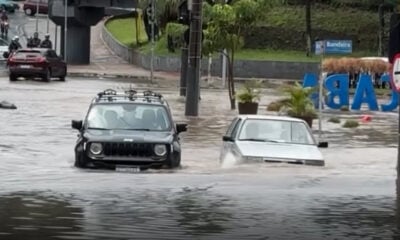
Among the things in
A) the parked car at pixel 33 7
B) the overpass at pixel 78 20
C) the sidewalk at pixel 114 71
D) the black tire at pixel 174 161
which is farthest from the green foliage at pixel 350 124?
the parked car at pixel 33 7

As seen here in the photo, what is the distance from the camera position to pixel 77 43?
2667 inches

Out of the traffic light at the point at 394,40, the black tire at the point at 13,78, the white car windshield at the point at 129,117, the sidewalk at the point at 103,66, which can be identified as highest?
the traffic light at the point at 394,40

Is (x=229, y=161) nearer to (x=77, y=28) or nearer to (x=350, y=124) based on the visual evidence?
(x=350, y=124)

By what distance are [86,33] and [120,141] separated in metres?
50.7

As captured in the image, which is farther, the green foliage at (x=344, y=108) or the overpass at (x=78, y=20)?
the overpass at (x=78, y=20)

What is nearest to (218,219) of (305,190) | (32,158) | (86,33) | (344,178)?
(305,190)

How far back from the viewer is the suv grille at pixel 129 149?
706 inches

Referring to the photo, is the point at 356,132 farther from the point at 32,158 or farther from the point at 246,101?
the point at 32,158

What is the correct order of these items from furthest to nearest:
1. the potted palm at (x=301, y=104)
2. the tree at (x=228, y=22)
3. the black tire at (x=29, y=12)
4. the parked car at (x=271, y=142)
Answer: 1. the black tire at (x=29, y=12)
2. the tree at (x=228, y=22)
3. the potted palm at (x=301, y=104)
4. the parked car at (x=271, y=142)

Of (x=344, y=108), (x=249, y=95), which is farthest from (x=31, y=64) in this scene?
(x=249, y=95)

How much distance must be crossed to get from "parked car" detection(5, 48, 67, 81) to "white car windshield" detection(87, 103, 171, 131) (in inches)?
1234

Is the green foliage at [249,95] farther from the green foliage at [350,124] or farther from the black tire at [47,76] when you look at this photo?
the black tire at [47,76]

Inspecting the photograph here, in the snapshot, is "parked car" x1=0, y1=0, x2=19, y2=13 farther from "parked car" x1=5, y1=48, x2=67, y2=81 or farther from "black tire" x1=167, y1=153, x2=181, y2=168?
"black tire" x1=167, y1=153, x2=181, y2=168

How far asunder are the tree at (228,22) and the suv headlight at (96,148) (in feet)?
63.3
